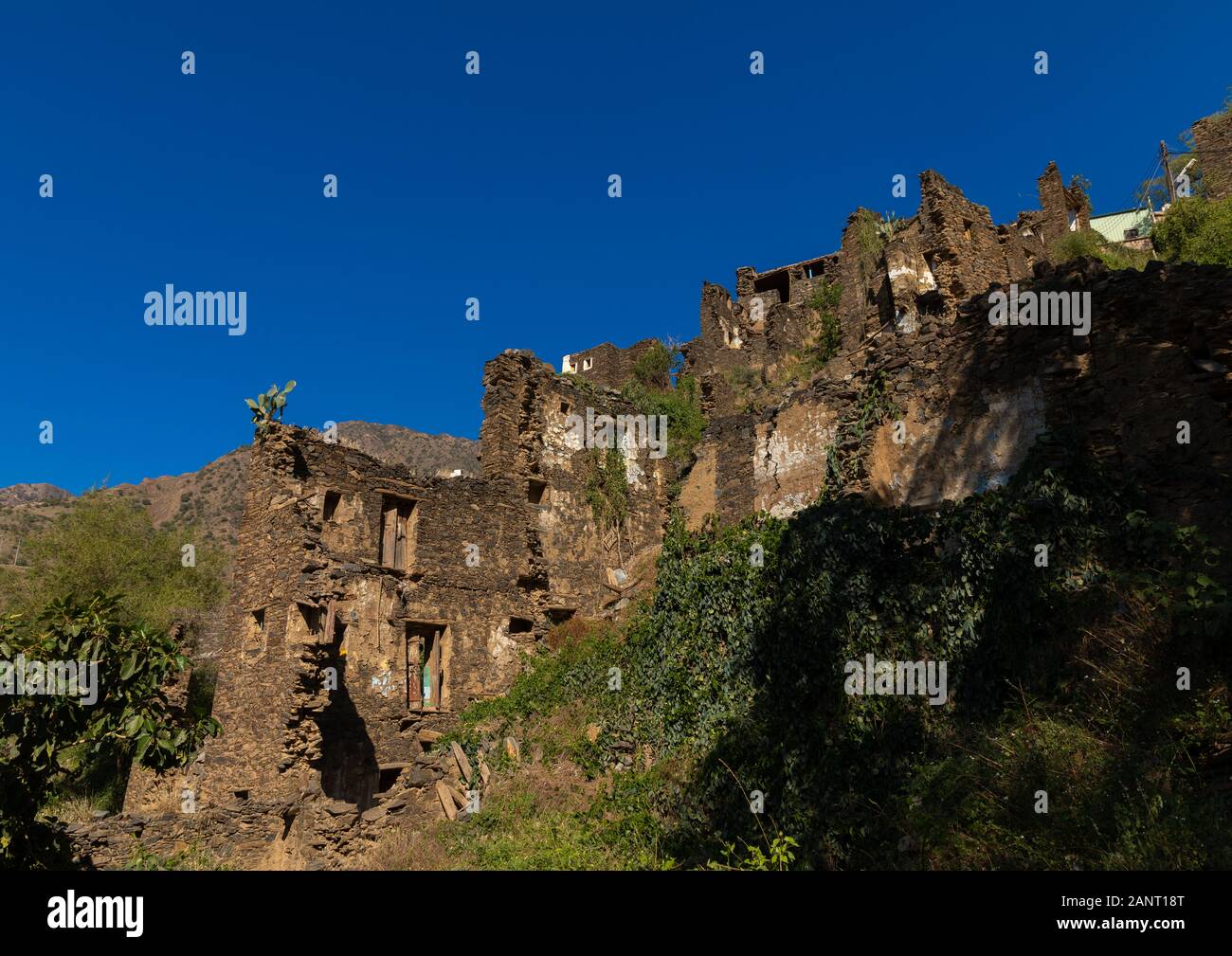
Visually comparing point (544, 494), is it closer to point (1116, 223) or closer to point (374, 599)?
point (374, 599)

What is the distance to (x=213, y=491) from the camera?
81000mm

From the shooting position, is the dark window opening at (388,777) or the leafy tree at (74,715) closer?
the leafy tree at (74,715)

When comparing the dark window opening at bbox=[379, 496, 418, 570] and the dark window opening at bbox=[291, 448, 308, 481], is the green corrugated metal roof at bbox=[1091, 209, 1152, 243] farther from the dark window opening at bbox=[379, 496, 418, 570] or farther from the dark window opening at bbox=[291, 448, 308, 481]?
the dark window opening at bbox=[291, 448, 308, 481]

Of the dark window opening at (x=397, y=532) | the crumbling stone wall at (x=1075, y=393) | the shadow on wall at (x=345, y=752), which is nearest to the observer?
the crumbling stone wall at (x=1075, y=393)

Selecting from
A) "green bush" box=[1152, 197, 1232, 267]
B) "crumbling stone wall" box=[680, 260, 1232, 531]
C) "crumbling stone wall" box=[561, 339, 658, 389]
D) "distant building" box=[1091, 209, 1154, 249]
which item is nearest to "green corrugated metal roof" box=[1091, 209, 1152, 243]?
"distant building" box=[1091, 209, 1154, 249]

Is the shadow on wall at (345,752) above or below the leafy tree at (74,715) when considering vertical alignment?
below

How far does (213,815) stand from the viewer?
1549cm

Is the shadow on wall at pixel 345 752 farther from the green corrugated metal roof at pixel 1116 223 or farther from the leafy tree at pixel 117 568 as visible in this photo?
the green corrugated metal roof at pixel 1116 223

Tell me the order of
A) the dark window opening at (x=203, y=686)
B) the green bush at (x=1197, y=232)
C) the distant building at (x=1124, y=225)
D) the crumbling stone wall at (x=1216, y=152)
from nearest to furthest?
the green bush at (x=1197, y=232) → the crumbling stone wall at (x=1216, y=152) → the dark window opening at (x=203, y=686) → the distant building at (x=1124, y=225)

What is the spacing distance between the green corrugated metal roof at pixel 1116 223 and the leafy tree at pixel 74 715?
38.1 meters

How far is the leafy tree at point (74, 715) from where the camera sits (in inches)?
322

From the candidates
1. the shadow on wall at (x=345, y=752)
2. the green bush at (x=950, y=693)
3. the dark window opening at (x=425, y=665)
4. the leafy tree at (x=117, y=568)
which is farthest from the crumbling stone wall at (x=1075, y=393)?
the leafy tree at (x=117, y=568)
